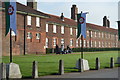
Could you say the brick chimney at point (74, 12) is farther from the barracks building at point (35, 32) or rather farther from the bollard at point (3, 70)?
the bollard at point (3, 70)

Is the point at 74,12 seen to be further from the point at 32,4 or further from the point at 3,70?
the point at 3,70

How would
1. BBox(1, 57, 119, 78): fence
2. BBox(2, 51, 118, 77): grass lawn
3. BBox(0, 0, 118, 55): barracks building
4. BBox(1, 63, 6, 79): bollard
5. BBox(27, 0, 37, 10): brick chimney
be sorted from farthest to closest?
BBox(27, 0, 37, 10): brick chimney < BBox(0, 0, 118, 55): barracks building < BBox(2, 51, 118, 77): grass lawn < BBox(1, 57, 119, 78): fence < BBox(1, 63, 6, 79): bollard

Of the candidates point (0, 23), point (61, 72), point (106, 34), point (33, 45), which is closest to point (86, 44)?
point (106, 34)

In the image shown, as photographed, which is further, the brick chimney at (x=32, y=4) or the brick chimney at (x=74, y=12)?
the brick chimney at (x=74, y=12)

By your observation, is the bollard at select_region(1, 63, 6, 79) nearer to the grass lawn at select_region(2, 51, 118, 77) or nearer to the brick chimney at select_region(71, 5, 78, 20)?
the grass lawn at select_region(2, 51, 118, 77)

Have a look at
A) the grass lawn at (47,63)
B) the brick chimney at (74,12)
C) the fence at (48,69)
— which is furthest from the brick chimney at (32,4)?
the fence at (48,69)

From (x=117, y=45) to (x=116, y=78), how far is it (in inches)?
2867

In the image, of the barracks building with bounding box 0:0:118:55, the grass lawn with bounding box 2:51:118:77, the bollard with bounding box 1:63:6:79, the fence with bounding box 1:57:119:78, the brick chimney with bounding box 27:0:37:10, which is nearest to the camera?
the bollard with bounding box 1:63:6:79

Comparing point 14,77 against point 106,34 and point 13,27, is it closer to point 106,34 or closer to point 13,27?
point 13,27

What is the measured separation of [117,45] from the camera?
8250 cm

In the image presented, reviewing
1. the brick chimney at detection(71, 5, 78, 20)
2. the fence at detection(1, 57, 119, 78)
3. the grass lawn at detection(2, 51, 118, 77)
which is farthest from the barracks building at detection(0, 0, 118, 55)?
the fence at detection(1, 57, 119, 78)

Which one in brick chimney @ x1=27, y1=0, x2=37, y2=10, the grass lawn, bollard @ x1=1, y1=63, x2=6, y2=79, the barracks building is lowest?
the grass lawn

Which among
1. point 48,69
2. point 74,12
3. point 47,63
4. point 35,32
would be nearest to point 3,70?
point 48,69

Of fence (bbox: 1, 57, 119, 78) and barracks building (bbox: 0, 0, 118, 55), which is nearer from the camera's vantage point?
fence (bbox: 1, 57, 119, 78)
